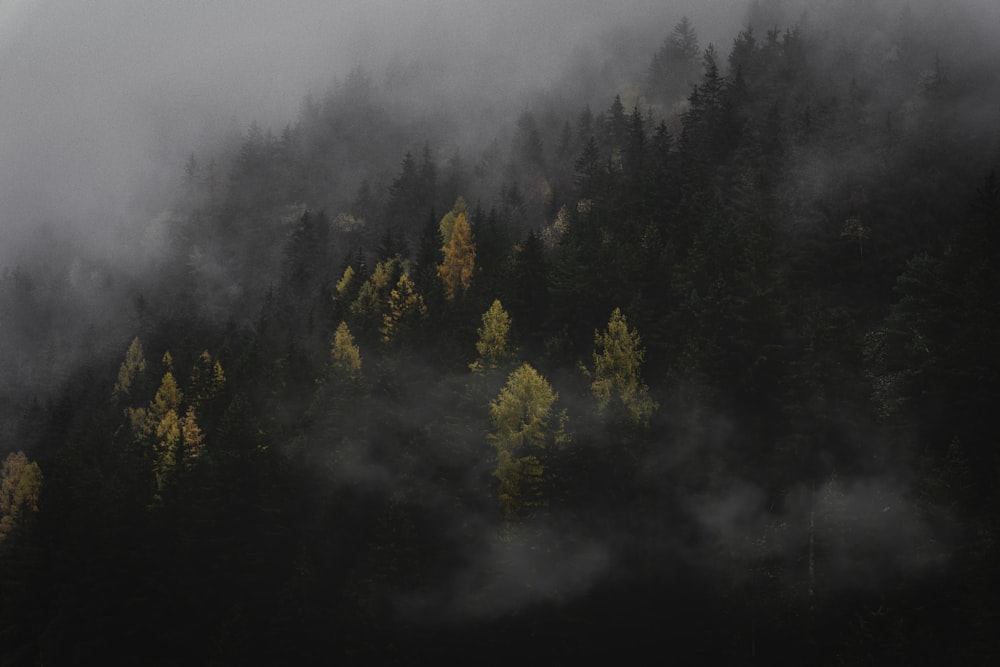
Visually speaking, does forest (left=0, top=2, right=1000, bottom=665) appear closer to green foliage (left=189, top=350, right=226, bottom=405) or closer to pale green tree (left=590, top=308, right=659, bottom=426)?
pale green tree (left=590, top=308, right=659, bottom=426)

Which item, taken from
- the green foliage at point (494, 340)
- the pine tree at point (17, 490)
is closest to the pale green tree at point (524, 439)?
the green foliage at point (494, 340)

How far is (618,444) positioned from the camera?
48.5 m

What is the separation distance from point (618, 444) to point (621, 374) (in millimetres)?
4884

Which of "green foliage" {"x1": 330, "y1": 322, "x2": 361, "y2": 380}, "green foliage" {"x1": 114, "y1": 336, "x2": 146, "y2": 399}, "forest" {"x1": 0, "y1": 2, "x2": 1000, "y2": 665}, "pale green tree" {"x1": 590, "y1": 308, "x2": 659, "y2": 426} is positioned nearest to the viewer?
"forest" {"x1": 0, "y1": 2, "x2": 1000, "y2": 665}

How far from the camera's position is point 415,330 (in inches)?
2452

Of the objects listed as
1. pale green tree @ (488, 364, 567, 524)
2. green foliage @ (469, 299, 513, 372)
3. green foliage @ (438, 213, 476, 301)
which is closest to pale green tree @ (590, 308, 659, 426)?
pale green tree @ (488, 364, 567, 524)

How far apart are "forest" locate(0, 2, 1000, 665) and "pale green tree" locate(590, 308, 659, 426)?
0.70 ft

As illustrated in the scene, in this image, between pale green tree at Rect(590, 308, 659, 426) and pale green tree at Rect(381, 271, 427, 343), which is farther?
pale green tree at Rect(381, 271, 427, 343)

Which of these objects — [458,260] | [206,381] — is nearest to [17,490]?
[206,381]

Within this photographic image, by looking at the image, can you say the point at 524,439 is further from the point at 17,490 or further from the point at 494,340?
the point at 17,490

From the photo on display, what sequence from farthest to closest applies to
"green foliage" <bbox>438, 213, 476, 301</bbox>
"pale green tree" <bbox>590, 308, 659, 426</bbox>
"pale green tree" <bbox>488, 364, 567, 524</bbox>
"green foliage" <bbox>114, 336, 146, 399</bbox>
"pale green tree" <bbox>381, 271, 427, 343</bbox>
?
"green foliage" <bbox>114, 336, 146, 399</bbox> → "green foliage" <bbox>438, 213, 476, 301</bbox> → "pale green tree" <bbox>381, 271, 427, 343</bbox> → "pale green tree" <bbox>590, 308, 659, 426</bbox> → "pale green tree" <bbox>488, 364, 567, 524</bbox>

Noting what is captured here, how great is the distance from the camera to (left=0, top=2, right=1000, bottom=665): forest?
40312 millimetres

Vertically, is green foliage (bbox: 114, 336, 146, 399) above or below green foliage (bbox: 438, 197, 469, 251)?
below

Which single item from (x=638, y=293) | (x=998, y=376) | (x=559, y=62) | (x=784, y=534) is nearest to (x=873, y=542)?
(x=784, y=534)
